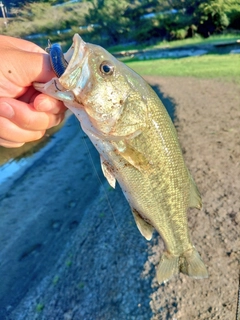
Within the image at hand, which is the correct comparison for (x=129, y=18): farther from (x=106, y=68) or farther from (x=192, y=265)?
(x=106, y=68)

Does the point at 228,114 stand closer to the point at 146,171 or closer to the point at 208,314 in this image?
the point at 208,314

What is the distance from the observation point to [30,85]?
278 cm

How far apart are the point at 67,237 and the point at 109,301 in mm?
3542

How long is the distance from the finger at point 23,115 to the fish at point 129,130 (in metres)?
0.19

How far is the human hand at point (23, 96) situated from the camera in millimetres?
2584

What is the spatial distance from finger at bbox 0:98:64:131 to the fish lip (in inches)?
17.0

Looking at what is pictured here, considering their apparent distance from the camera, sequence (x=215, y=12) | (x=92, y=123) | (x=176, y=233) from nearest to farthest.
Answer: (x=92, y=123) → (x=176, y=233) → (x=215, y=12)

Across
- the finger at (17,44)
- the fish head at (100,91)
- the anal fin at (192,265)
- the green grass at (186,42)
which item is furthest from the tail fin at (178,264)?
the green grass at (186,42)

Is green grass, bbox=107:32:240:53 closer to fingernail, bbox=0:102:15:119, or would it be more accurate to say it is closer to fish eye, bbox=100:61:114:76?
fish eye, bbox=100:61:114:76

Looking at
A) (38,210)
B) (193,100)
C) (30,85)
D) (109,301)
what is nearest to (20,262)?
(38,210)

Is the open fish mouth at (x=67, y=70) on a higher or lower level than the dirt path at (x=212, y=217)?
higher

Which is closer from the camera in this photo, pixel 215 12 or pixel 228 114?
pixel 228 114

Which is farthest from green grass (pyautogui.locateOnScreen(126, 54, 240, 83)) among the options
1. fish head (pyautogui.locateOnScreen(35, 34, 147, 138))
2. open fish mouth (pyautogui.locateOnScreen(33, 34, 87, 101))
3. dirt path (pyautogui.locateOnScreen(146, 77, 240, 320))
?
open fish mouth (pyautogui.locateOnScreen(33, 34, 87, 101))

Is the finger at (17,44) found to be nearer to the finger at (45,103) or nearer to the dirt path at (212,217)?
the finger at (45,103)
